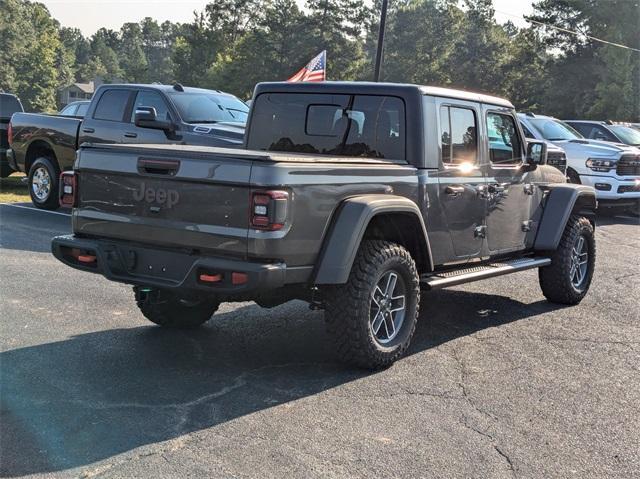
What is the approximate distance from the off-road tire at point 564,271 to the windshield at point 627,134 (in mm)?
10442

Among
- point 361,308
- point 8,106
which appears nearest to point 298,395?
point 361,308

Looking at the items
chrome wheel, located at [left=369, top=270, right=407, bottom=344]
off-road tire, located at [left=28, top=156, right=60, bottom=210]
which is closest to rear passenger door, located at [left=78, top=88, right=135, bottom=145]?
off-road tire, located at [left=28, top=156, right=60, bottom=210]

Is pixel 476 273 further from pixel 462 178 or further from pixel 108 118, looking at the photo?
pixel 108 118

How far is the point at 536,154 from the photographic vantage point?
6.64 metres

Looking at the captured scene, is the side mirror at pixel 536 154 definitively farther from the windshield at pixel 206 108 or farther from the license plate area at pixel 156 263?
the windshield at pixel 206 108

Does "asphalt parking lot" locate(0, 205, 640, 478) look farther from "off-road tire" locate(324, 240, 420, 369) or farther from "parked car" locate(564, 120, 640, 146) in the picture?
"parked car" locate(564, 120, 640, 146)

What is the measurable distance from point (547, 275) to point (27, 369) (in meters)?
4.62

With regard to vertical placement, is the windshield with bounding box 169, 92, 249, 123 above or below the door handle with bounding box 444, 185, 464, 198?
above

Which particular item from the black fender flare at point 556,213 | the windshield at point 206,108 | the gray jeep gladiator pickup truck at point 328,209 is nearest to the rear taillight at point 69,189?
the gray jeep gladiator pickup truck at point 328,209

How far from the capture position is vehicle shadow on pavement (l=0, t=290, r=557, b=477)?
3645 mm

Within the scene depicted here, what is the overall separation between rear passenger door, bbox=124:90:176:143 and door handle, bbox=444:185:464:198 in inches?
207

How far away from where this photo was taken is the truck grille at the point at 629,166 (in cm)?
1411

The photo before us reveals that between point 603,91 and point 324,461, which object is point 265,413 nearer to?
point 324,461

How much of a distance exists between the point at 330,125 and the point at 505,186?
1631 millimetres
